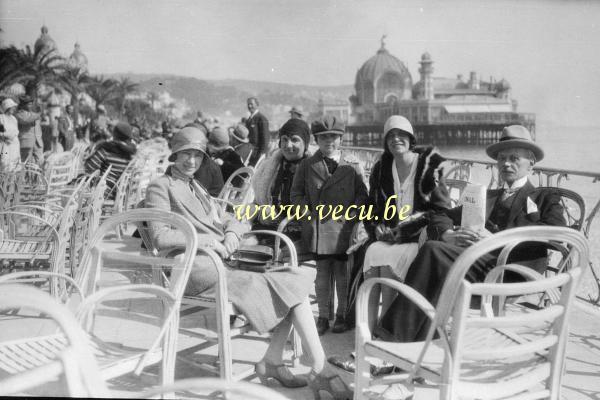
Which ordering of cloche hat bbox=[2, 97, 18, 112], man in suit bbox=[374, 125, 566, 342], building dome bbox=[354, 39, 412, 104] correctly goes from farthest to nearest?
1. cloche hat bbox=[2, 97, 18, 112]
2. building dome bbox=[354, 39, 412, 104]
3. man in suit bbox=[374, 125, 566, 342]

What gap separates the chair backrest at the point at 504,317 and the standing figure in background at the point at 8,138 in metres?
5.99

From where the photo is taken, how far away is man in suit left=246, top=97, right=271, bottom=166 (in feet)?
24.5

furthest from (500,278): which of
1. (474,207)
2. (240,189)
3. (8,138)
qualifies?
(8,138)

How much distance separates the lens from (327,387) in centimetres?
254

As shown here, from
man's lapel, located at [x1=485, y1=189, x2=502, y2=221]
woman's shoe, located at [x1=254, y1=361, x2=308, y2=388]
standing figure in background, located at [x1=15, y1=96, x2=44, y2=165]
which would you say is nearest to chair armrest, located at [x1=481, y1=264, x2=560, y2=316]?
man's lapel, located at [x1=485, y1=189, x2=502, y2=221]

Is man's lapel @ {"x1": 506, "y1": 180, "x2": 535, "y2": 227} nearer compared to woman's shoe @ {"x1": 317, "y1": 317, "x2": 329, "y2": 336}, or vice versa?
man's lapel @ {"x1": 506, "y1": 180, "x2": 535, "y2": 227}

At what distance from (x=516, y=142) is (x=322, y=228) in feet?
4.20

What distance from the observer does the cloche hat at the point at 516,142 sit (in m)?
3.20

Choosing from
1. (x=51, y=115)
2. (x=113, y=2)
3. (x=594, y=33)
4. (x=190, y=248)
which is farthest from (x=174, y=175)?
(x=51, y=115)

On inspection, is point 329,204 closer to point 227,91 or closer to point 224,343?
point 227,91

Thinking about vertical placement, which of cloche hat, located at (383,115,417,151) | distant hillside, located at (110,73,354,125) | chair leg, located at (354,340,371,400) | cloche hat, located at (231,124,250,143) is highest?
distant hillside, located at (110,73,354,125)

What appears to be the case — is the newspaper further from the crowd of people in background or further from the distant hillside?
the distant hillside

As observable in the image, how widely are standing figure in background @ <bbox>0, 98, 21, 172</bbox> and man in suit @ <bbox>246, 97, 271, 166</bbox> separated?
112 inches

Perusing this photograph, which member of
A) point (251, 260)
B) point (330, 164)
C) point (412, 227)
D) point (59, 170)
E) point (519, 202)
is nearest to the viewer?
point (251, 260)
